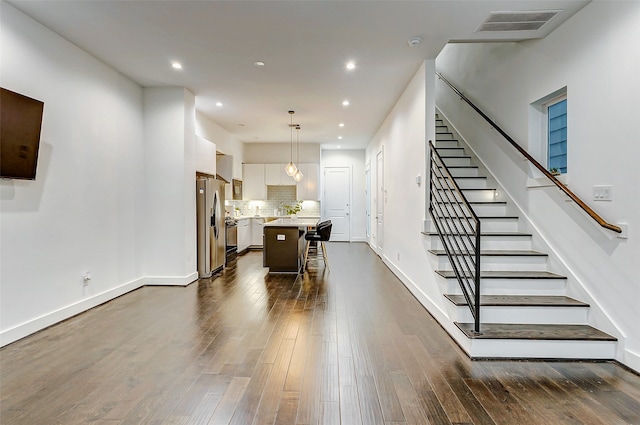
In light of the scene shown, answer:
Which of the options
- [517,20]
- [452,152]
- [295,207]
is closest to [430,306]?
[452,152]

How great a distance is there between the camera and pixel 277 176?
9.02m

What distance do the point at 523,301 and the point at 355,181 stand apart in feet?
24.4

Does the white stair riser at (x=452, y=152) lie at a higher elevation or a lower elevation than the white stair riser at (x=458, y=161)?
higher

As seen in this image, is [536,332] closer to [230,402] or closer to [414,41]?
[230,402]

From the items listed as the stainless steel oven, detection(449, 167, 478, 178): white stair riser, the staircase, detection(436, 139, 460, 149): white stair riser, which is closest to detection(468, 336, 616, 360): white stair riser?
the staircase

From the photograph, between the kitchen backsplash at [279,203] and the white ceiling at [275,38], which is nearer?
the white ceiling at [275,38]

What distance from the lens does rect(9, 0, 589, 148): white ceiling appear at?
2.86 meters

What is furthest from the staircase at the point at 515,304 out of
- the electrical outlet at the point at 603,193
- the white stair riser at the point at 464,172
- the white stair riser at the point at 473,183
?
the electrical outlet at the point at 603,193

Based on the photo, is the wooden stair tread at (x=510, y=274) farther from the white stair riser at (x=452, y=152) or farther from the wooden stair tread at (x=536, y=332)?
the white stair riser at (x=452, y=152)

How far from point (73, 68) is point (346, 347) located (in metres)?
4.04

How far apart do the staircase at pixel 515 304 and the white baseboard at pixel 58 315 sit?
3.85 meters

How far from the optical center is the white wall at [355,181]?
33.2 ft

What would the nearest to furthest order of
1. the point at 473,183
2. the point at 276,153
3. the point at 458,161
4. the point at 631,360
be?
1. the point at 631,360
2. the point at 473,183
3. the point at 458,161
4. the point at 276,153

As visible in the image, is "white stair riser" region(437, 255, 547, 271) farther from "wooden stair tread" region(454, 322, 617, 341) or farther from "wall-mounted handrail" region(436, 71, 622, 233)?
"wall-mounted handrail" region(436, 71, 622, 233)
